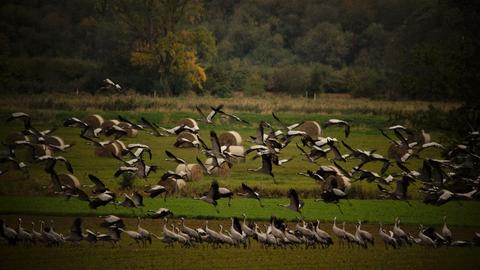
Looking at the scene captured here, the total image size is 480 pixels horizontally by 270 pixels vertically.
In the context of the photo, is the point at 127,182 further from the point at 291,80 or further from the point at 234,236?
the point at 291,80

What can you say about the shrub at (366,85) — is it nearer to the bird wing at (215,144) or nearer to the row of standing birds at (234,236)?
the bird wing at (215,144)

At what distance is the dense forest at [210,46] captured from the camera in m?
91.0

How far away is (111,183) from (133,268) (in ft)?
51.1

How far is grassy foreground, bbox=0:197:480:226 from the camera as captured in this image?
3600 cm

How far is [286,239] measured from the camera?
29.4 m

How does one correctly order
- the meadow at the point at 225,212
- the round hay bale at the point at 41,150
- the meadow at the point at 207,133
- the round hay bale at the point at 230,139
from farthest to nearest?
the round hay bale at the point at 230,139, the round hay bale at the point at 41,150, the meadow at the point at 207,133, the meadow at the point at 225,212

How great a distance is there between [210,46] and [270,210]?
53.7 metres

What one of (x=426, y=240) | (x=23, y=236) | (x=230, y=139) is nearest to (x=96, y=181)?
(x=23, y=236)

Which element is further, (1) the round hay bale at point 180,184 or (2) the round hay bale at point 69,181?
(1) the round hay bale at point 180,184

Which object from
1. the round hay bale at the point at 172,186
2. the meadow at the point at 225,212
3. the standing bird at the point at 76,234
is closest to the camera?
the meadow at the point at 225,212

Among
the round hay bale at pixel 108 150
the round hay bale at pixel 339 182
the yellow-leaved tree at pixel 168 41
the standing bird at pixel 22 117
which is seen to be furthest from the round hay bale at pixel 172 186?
the yellow-leaved tree at pixel 168 41

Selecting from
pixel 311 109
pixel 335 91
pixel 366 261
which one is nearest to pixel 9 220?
pixel 366 261

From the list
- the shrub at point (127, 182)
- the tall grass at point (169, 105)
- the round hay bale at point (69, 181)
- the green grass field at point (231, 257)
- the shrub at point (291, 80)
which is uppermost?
the green grass field at point (231, 257)

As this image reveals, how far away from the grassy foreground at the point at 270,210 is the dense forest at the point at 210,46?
29.4 m
